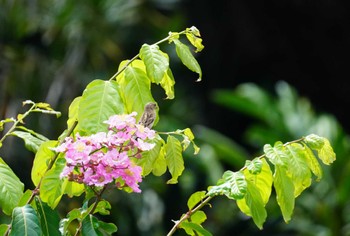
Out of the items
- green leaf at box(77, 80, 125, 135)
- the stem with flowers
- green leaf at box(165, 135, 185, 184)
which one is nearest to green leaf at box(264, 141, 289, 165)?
the stem with flowers

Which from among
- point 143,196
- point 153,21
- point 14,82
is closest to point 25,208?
point 14,82

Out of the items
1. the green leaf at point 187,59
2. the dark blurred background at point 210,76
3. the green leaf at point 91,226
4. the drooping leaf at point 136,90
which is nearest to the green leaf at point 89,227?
the green leaf at point 91,226

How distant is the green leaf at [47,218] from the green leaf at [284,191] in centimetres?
42

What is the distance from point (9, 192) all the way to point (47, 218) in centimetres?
10

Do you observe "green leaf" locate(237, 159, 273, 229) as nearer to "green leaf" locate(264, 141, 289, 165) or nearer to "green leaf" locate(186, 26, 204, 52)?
"green leaf" locate(264, 141, 289, 165)

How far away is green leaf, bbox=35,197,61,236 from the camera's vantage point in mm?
1791

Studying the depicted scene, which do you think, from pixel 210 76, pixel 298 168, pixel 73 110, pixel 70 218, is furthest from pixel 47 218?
pixel 210 76

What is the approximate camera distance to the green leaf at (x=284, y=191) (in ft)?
5.86

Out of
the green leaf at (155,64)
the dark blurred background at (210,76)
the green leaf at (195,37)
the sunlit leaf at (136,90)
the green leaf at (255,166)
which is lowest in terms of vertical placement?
the dark blurred background at (210,76)

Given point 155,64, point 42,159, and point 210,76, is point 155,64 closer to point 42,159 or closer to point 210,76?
point 42,159

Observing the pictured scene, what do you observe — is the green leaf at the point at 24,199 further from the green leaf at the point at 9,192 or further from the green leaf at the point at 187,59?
the green leaf at the point at 187,59

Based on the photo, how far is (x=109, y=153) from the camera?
1.66 m

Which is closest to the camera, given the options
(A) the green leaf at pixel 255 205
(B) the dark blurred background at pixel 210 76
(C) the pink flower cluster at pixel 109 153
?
(C) the pink flower cluster at pixel 109 153

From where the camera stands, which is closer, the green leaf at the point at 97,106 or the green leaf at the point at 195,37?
the green leaf at the point at 97,106
